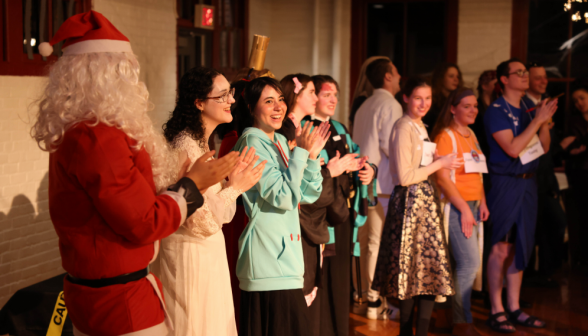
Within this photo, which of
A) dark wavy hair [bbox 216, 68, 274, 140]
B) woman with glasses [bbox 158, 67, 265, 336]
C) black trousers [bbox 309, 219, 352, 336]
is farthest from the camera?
black trousers [bbox 309, 219, 352, 336]

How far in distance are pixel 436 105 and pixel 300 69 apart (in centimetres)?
309

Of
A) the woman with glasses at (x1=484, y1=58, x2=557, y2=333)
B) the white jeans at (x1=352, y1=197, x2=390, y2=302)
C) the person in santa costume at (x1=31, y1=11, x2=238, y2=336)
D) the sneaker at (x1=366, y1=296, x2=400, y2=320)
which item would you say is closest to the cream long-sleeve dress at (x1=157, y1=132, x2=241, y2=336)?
the person in santa costume at (x1=31, y1=11, x2=238, y2=336)

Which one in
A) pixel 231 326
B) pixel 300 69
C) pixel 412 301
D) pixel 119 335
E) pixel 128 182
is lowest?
pixel 412 301

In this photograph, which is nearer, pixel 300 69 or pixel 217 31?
pixel 217 31

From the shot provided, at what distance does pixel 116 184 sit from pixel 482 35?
6.19 meters

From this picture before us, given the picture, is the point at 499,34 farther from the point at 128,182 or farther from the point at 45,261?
the point at 128,182

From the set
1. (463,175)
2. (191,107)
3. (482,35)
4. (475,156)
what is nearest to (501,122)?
(475,156)

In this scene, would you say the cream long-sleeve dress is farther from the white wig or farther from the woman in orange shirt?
the woman in orange shirt

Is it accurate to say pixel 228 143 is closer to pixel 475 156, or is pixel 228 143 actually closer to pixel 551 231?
pixel 475 156

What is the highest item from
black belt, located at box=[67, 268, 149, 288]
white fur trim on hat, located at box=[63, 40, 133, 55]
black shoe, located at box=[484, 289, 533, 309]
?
white fur trim on hat, located at box=[63, 40, 133, 55]

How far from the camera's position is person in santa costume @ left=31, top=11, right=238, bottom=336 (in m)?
1.43

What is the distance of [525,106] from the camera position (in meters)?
3.82

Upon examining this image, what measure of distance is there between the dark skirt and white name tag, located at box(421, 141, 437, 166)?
1.32 meters

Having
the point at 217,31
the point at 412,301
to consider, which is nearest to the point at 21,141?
the point at 412,301
